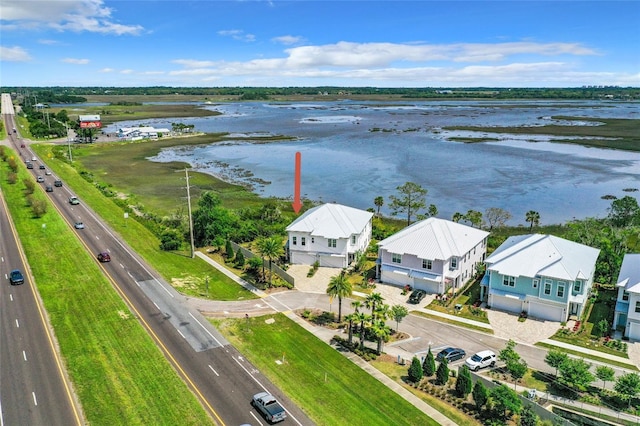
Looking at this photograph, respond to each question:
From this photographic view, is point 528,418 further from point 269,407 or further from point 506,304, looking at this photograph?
point 506,304

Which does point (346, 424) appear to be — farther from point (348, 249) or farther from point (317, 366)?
point (348, 249)

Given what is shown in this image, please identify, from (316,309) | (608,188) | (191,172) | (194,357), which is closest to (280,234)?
(316,309)

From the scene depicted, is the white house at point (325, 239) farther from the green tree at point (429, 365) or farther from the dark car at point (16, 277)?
the dark car at point (16, 277)

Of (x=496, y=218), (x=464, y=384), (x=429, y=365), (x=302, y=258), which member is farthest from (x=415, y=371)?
(x=496, y=218)

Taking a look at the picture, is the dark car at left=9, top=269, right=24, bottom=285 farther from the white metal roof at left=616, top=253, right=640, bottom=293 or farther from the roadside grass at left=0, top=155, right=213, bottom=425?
the white metal roof at left=616, top=253, right=640, bottom=293

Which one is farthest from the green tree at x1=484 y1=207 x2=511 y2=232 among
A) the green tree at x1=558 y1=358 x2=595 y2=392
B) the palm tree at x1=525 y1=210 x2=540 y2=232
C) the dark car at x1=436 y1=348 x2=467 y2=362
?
the green tree at x1=558 y1=358 x2=595 y2=392
